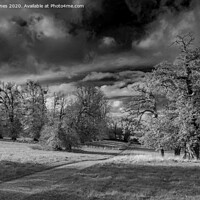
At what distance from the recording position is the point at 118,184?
38.9 feet

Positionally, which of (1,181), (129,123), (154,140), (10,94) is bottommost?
(1,181)

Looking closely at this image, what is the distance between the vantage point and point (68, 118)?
3891 centimetres

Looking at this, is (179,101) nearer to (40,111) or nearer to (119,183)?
(119,183)

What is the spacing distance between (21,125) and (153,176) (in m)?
39.3

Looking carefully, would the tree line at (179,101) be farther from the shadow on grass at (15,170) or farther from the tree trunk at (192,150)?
the shadow on grass at (15,170)

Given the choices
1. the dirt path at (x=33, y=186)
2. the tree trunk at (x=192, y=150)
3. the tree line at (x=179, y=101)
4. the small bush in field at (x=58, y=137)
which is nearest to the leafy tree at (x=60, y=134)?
the small bush in field at (x=58, y=137)

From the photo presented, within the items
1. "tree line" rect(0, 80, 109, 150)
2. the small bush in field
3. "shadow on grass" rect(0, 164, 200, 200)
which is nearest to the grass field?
"shadow on grass" rect(0, 164, 200, 200)

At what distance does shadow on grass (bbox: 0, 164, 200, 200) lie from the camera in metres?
10.2

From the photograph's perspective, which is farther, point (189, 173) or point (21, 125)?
point (21, 125)

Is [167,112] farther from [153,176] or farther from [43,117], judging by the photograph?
[43,117]

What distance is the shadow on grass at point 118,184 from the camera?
10203 millimetres

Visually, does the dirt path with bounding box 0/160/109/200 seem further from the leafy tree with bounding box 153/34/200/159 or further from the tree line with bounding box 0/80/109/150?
the tree line with bounding box 0/80/109/150

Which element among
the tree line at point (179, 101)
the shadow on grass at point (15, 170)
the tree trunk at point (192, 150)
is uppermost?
the tree line at point (179, 101)

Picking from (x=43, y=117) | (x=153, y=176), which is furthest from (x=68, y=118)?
(x=153, y=176)
